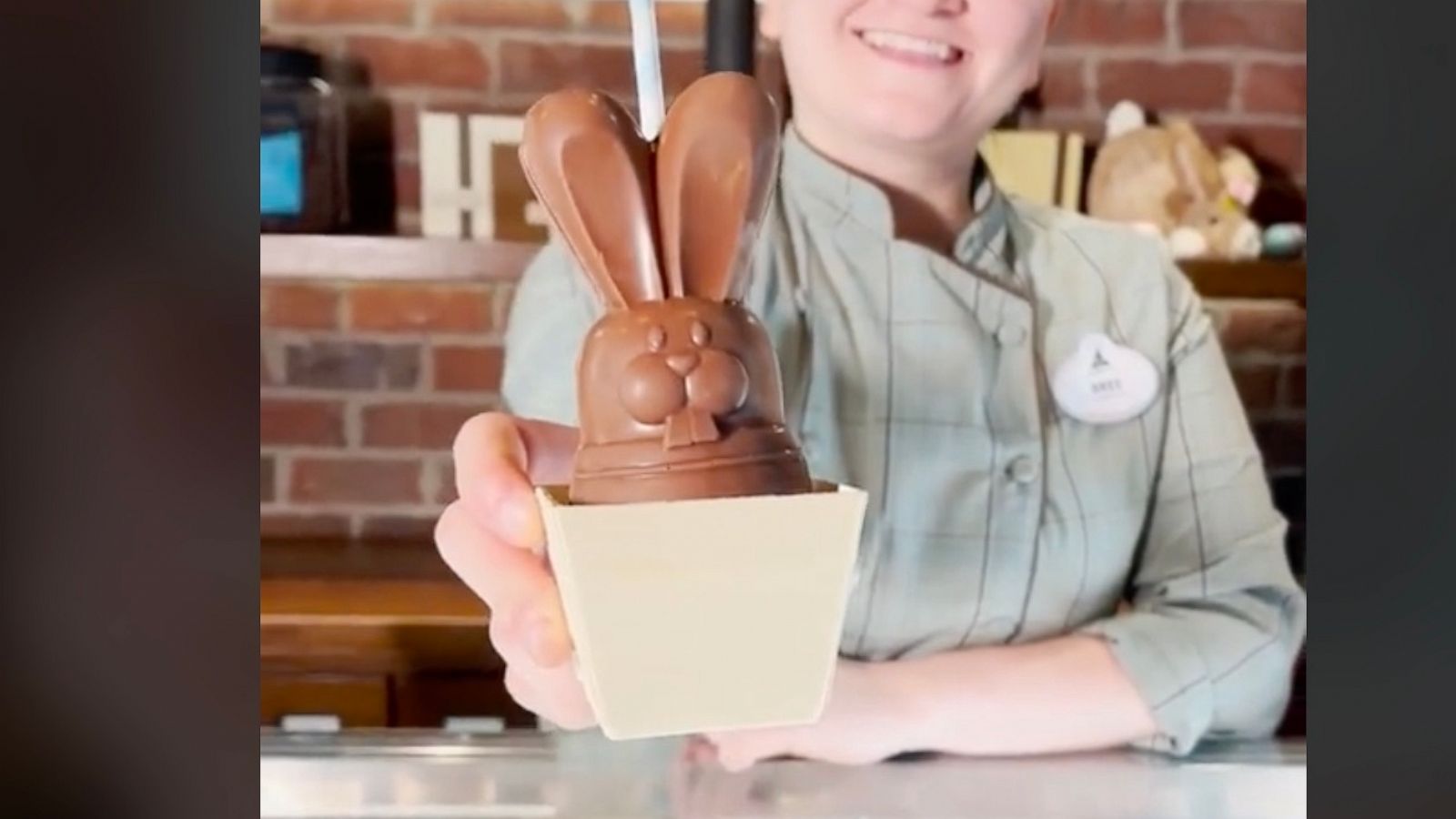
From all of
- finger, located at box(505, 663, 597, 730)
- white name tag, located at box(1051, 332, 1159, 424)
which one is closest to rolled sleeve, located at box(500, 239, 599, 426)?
finger, located at box(505, 663, 597, 730)

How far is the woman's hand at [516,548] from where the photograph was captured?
0.54 metres

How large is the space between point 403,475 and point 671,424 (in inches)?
8.6

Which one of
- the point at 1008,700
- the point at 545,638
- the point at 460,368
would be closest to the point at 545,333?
the point at 460,368

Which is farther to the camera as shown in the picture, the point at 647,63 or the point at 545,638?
the point at 647,63

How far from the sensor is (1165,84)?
0.67 m

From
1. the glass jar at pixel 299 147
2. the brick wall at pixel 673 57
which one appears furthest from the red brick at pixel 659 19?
the glass jar at pixel 299 147

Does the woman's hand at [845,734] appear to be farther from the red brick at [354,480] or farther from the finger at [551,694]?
the red brick at [354,480]

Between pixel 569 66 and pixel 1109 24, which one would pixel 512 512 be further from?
pixel 1109 24

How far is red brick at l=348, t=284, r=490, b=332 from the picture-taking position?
0.64 m

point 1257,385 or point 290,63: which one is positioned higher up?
point 290,63

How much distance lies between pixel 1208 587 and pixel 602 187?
35 centimetres

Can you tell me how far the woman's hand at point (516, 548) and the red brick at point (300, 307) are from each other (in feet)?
0.25

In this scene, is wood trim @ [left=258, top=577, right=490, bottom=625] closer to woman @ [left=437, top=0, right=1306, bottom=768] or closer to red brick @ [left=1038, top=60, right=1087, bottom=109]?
woman @ [left=437, top=0, right=1306, bottom=768]

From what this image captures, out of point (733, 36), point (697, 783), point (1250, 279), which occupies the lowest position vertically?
point (697, 783)
